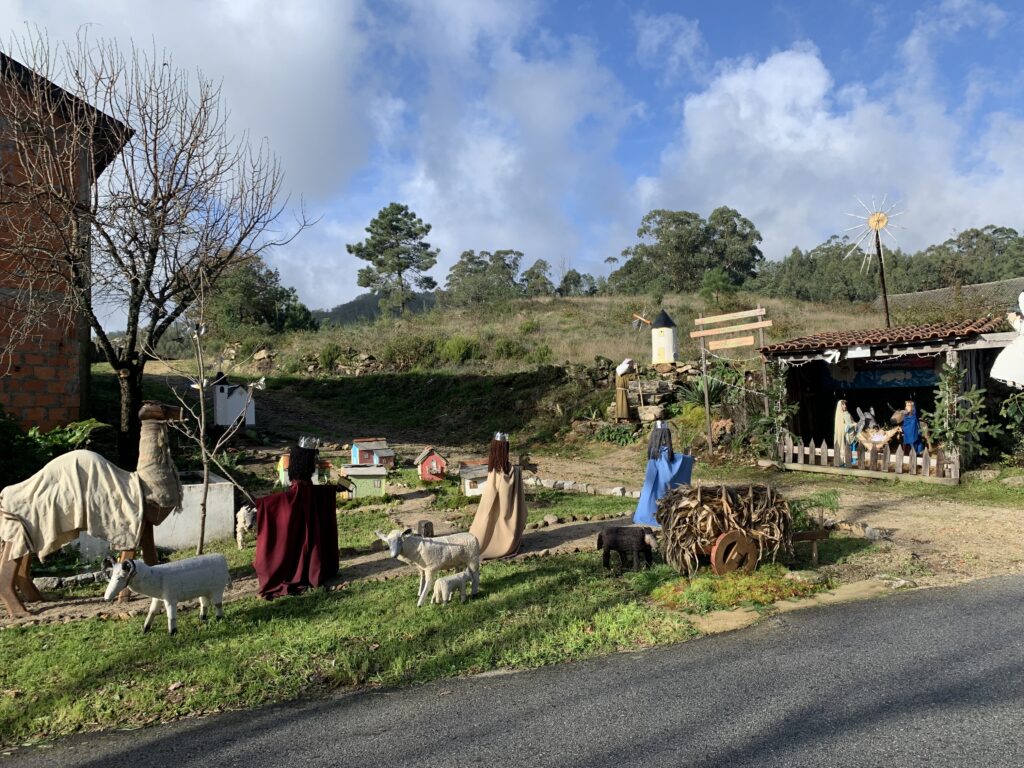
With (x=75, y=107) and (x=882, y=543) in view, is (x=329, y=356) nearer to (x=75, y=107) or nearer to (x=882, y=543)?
(x=75, y=107)

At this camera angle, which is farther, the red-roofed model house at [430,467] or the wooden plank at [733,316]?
the wooden plank at [733,316]

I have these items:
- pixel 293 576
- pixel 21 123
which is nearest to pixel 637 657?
pixel 293 576

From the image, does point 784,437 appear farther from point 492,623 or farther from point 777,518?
point 492,623

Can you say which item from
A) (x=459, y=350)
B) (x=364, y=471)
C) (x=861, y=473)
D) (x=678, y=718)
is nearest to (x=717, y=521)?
(x=678, y=718)

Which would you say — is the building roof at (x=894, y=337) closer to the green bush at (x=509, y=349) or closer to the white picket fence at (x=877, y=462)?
the white picket fence at (x=877, y=462)

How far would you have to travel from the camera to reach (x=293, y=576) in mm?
6973

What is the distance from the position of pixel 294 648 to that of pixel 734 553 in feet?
13.2

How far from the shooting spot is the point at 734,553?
6.87m

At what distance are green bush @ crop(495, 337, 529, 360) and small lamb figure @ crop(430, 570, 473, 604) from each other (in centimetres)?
1958

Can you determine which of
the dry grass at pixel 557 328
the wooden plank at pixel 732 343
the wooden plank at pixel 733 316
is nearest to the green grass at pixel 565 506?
the wooden plank at pixel 732 343

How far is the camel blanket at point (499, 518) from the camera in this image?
8008mm

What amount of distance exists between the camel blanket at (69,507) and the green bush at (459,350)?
1996 centimetres

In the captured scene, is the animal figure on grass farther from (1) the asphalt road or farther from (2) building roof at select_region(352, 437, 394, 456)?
(2) building roof at select_region(352, 437, 394, 456)

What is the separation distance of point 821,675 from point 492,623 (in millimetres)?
2478
